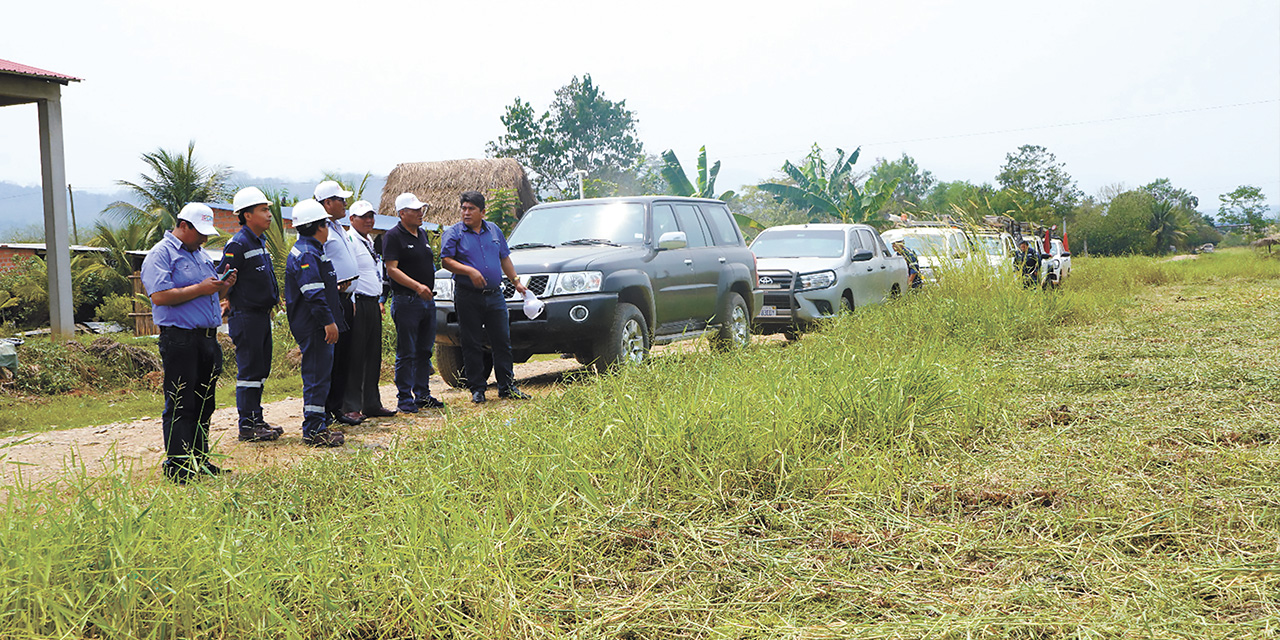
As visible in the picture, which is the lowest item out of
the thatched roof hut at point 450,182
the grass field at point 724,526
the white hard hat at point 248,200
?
the grass field at point 724,526

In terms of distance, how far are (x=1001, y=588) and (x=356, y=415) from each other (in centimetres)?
554

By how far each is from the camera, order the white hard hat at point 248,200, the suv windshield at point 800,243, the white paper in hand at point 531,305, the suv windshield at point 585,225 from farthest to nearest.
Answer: the suv windshield at point 800,243
the suv windshield at point 585,225
the white paper in hand at point 531,305
the white hard hat at point 248,200

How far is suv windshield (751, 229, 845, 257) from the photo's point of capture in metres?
13.5

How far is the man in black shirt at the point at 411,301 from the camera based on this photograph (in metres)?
7.77

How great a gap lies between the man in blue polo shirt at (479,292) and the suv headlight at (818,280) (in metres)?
5.50

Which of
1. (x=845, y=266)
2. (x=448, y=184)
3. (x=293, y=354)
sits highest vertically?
(x=448, y=184)

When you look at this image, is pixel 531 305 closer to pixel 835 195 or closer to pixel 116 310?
pixel 116 310

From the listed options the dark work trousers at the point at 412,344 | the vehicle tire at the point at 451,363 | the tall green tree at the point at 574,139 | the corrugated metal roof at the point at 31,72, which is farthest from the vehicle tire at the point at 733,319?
the tall green tree at the point at 574,139

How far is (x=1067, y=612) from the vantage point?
2754 millimetres

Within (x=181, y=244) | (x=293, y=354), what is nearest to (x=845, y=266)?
(x=293, y=354)

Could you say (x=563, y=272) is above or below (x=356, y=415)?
above

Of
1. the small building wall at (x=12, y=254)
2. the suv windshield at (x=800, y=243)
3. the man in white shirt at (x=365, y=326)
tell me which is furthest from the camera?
the small building wall at (x=12, y=254)

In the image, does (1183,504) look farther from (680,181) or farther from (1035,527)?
(680,181)

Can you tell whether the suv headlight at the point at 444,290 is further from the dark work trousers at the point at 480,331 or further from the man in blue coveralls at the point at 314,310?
the man in blue coveralls at the point at 314,310
